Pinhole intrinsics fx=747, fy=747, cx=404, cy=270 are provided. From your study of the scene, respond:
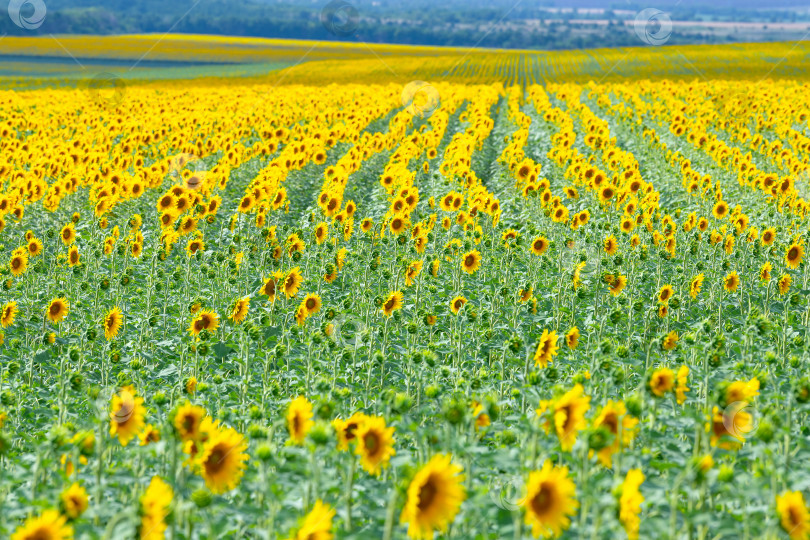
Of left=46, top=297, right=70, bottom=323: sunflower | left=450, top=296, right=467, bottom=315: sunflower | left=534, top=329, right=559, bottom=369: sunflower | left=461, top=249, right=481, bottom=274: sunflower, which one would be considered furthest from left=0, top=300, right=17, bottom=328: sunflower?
left=534, top=329, right=559, bottom=369: sunflower

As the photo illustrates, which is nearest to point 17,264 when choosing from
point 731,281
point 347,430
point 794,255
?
point 347,430

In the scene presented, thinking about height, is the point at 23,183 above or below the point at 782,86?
below

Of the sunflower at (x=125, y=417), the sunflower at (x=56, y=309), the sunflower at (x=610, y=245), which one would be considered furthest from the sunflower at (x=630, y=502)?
the sunflower at (x=610, y=245)

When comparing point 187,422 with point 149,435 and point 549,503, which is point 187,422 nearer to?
point 149,435

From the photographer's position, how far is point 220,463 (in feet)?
10.1

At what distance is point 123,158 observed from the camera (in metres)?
11.5

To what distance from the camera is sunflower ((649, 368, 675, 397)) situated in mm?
3322

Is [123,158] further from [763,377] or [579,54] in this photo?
[579,54]

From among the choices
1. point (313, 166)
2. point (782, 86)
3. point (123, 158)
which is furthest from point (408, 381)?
point (782, 86)

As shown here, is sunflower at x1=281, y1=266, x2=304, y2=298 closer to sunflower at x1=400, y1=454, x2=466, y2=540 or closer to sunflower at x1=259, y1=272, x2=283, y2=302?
sunflower at x1=259, y1=272, x2=283, y2=302

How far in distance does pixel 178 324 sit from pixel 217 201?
231cm

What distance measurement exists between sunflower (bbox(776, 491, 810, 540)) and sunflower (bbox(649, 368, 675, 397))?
0.77 metres

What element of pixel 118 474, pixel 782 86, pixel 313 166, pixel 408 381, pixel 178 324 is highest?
pixel 782 86

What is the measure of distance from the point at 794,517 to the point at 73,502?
2.59 meters
